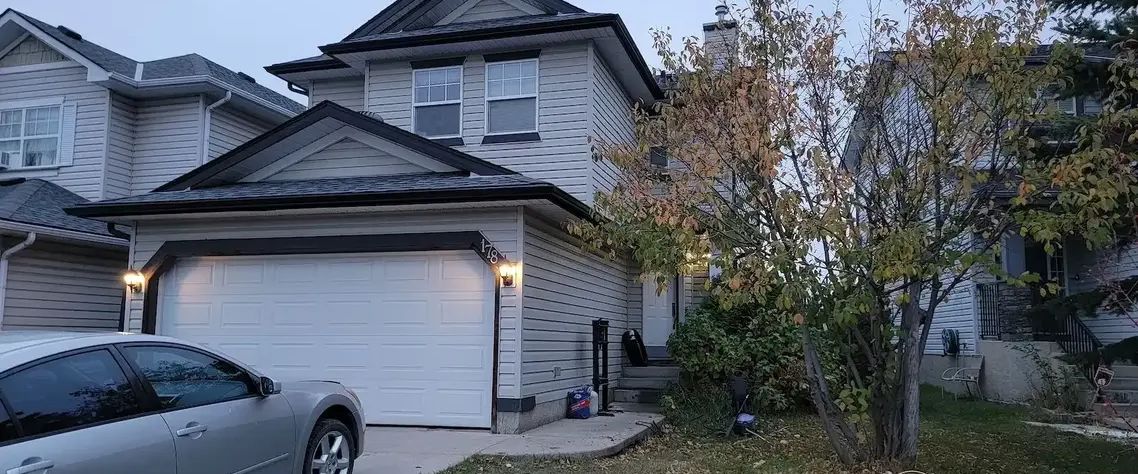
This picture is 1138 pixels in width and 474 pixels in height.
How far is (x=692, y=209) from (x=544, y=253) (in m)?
3.37

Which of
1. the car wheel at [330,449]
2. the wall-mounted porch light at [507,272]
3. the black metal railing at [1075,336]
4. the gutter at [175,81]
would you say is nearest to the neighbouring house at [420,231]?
the wall-mounted porch light at [507,272]

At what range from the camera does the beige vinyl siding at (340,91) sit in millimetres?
15359

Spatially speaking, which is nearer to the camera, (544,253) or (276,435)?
(276,435)

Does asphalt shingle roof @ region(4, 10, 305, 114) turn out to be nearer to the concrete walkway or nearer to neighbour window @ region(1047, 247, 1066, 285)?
the concrete walkway

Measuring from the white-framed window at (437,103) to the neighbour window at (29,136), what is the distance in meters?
6.99

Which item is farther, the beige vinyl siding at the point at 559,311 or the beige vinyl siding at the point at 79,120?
the beige vinyl siding at the point at 79,120

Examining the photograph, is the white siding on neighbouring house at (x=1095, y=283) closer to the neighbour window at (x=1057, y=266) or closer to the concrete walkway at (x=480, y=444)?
the neighbour window at (x=1057, y=266)

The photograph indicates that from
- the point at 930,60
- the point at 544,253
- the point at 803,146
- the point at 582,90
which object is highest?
the point at 582,90

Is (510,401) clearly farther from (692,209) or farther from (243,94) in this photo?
(243,94)

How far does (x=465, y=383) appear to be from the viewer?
9.88 meters

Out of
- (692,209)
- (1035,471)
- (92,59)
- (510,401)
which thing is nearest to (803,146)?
(692,209)

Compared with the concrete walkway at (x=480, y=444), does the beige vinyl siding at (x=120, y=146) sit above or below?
above

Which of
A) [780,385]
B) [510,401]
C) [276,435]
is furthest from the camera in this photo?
[780,385]

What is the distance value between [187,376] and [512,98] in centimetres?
811
